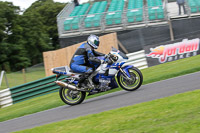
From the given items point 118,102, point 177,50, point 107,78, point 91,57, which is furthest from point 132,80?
point 177,50

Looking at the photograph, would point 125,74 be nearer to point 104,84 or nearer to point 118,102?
point 104,84

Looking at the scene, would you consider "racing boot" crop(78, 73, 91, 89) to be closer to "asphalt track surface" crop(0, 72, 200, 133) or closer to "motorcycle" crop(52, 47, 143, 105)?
Answer: "motorcycle" crop(52, 47, 143, 105)

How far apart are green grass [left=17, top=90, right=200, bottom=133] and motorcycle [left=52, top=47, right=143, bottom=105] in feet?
6.60

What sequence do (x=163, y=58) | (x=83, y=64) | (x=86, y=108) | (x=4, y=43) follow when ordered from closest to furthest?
(x=86, y=108) < (x=83, y=64) < (x=163, y=58) < (x=4, y=43)

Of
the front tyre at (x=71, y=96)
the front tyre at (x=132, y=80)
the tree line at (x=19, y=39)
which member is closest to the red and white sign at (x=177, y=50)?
the front tyre at (x=132, y=80)

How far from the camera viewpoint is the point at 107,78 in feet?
27.4

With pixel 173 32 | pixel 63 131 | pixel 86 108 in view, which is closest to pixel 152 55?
pixel 173 32

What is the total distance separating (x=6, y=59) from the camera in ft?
103

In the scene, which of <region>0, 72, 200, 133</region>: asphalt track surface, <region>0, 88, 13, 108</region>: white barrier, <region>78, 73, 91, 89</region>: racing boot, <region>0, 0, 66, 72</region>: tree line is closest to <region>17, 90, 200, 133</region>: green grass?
<region>0, 72, 200, 133</region>: asphalt track surface

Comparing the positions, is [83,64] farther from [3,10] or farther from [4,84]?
[3,10]

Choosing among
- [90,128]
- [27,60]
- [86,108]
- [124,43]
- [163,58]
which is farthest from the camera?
[27,60]

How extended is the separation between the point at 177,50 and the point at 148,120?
31.9 ft

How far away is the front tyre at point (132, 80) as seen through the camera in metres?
8.16

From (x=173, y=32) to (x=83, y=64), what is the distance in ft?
36.3
